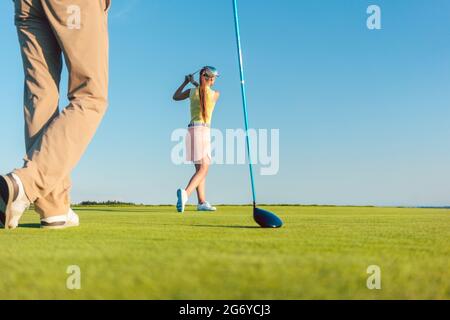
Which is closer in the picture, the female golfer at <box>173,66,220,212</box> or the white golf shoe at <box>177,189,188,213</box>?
the white golf shoe at <box>177,189,188,213</box>

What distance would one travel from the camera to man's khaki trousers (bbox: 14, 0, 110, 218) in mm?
3258

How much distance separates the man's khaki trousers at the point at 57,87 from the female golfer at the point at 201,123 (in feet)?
16.8

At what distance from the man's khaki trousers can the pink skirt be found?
525 cm

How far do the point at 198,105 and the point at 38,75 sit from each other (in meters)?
5.83

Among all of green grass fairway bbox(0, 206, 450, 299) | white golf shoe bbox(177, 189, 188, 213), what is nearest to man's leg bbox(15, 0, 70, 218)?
green grass fairway bbox(0, 206, 450, 299)

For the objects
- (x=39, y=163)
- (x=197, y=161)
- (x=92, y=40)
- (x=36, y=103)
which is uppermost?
(x=92, y=40)

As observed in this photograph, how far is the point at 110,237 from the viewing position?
2848mm

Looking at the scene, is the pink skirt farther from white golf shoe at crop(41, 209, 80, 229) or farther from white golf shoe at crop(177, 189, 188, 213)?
white golf shoe at crop(41, 209, 80, 229)

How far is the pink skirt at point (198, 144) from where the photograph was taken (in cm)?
892

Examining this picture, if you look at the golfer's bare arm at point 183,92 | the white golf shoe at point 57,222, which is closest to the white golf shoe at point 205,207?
the golfer's bare arm at point 183,92

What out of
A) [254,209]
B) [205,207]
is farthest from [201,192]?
[254,209]
